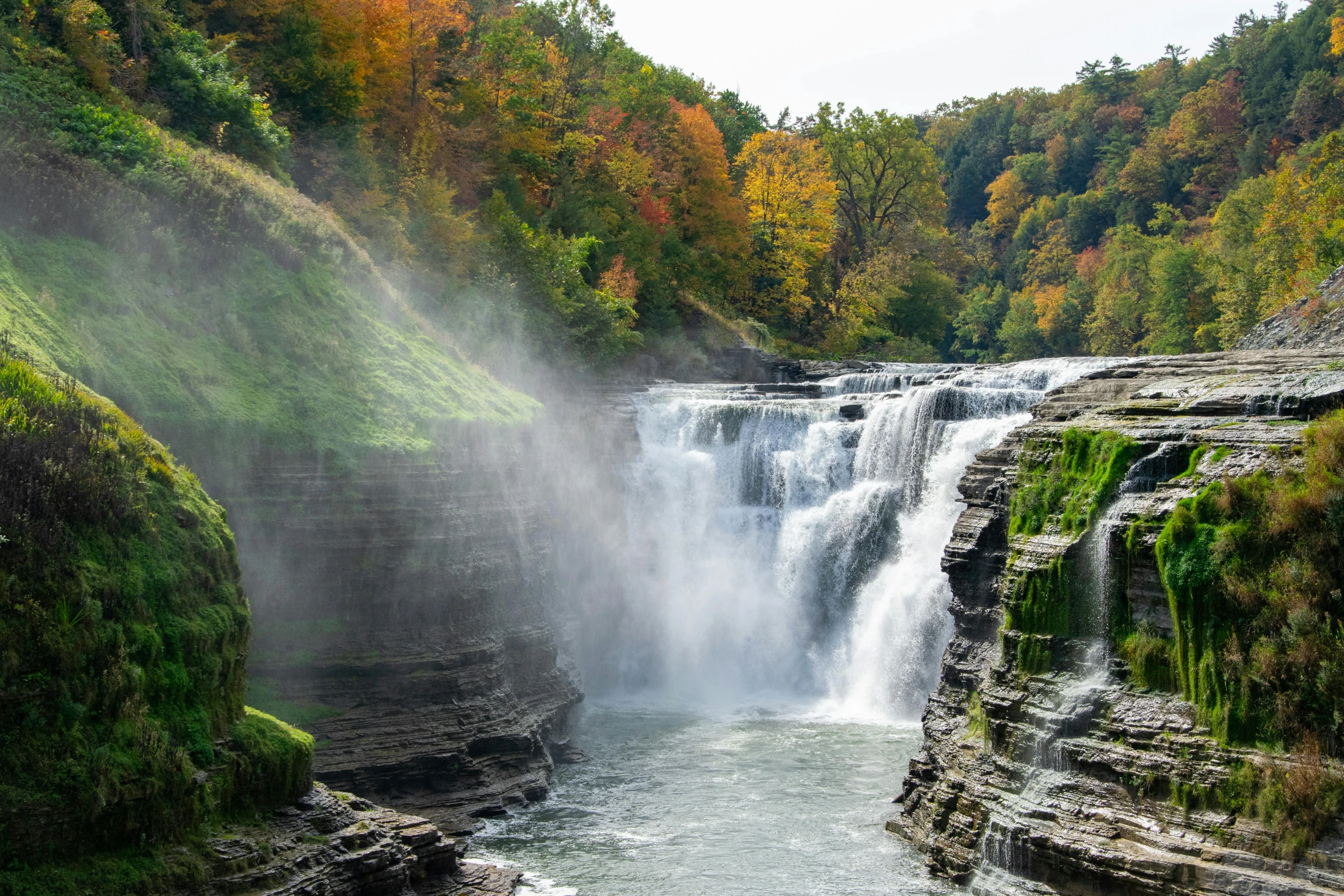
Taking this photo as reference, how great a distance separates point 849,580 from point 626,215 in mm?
22446

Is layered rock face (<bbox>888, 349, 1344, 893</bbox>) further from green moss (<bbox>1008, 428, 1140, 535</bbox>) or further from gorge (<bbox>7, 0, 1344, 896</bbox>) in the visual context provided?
green moss (<bbox>1008, 428, 1140, 535</bbox>)

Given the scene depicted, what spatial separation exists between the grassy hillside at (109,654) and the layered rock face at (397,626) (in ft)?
15.0

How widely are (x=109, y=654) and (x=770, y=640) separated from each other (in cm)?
1876

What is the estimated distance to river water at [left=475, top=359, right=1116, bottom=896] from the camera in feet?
56.5

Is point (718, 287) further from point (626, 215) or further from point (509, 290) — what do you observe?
point (509, 290)

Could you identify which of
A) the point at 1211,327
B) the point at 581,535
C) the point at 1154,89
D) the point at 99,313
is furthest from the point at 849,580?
the point at 1154,89

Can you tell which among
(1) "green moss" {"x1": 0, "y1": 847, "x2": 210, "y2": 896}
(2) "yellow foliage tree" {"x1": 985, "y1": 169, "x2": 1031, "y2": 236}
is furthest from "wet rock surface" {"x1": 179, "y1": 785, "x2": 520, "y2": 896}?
(2) "yellow foliage tree" {"x1": 985, "y1": 169, "x2": 1031, "y2": 236}

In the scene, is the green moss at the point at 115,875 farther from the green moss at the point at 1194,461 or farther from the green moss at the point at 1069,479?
the green moss at the point at 1194,461

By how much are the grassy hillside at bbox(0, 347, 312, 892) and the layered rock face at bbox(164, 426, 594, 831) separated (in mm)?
4577

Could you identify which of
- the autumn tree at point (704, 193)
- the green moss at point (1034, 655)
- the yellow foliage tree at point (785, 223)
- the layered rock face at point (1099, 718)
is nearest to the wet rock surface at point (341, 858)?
the layered rock face at point (1099, 718)

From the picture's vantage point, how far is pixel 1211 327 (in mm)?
45188

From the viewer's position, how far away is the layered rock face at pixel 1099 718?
1305 centimetres

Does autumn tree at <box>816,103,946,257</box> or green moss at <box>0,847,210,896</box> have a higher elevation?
autumn tree at <box>816,103,946,257</box>

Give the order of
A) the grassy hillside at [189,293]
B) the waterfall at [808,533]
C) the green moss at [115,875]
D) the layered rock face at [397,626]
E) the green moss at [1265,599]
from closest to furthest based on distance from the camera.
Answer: the green moss at [115,875], the green moss at [1265,599], the grassy hillside at [189,293], the layered rock face at [397,626], the waterfall at [808,533]
